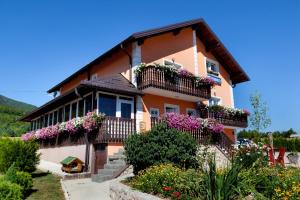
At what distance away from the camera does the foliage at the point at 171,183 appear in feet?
21.4

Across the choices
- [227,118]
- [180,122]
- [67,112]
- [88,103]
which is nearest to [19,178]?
[88,103]

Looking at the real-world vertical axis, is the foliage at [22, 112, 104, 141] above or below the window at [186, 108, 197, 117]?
below

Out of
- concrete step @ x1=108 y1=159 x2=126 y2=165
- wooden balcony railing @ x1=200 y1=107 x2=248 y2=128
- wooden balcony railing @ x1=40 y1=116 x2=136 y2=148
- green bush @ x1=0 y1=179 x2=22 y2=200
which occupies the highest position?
wooden balcony railing @ x1=200 y1=107 x2=248 y2=128

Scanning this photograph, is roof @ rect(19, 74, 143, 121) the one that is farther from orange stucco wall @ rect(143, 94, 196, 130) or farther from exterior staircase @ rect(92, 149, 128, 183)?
exterior staircase @ rect(92, 149, 128, 183)

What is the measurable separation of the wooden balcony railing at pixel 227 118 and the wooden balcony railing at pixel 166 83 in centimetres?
173

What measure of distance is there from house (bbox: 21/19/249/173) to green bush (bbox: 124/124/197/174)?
13.2 ft

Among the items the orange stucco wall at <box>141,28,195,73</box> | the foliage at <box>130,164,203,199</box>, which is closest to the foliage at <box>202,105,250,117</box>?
the orange stucco wall at <box>141,28,195,73</box>

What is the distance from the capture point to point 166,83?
16.6 meters

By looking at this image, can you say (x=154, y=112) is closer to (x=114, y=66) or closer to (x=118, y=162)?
(x=114, y=66)

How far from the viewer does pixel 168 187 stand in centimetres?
695

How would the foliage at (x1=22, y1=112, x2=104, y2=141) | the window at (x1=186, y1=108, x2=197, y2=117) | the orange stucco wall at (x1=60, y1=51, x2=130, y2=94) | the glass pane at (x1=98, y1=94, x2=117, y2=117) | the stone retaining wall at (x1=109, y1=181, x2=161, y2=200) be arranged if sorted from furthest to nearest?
the window at (x1=186, y1=108, x2=197, y2=117) → the orange stucco wall at (x1=60, y1=51, x2=130, y2=94) → the glass pane at (x1=98, y1=94, x2=117, y2=117) → the foliage at (x1=22, y1=112, x2=104, y2=141) → the stone retaining wall at (x1=109, y1=181, x2=161, y2=200)

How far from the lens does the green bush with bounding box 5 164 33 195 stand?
8.75 metres

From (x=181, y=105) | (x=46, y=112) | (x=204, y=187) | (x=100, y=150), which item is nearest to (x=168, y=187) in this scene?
(x=204, y=187)

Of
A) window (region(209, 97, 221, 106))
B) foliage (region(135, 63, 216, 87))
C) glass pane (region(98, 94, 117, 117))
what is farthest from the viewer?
window (region(209, 97, 221, 106))
